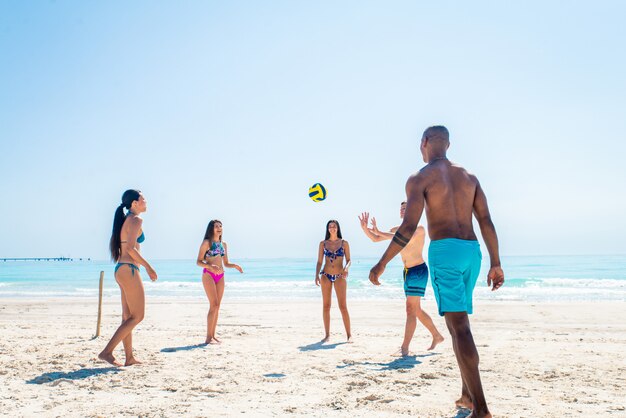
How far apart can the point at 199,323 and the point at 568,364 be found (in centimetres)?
746

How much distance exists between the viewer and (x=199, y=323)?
10797 millimetres

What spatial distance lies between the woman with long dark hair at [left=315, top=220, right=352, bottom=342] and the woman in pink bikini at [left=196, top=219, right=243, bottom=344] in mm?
1381

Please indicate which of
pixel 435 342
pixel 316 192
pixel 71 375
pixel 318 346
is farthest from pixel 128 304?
pixel 316 192

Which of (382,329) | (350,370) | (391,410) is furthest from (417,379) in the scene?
(382,329)

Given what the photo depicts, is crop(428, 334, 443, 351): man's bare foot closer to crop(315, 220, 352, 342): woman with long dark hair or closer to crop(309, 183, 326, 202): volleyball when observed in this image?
crop(315, 220, 352, 342): woman with long dark hair

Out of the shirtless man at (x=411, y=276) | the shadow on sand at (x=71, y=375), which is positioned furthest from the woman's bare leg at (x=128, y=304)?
the shirtless man at (x=411, y=276)

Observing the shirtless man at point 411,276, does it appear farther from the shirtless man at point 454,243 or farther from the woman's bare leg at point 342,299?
the shirtless man at point 454,243

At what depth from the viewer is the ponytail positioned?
5754 millimetres

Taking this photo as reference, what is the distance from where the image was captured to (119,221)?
Result: 229 inches

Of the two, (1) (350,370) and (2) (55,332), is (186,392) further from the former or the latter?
(2) (55,332)

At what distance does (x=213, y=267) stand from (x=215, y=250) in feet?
1.28

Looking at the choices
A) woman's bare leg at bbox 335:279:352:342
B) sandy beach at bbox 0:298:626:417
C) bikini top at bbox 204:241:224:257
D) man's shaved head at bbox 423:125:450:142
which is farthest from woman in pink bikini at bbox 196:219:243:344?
man's shaved head at bbox 423:125:450:142

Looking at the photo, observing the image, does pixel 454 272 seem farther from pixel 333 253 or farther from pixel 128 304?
pixel 333 253

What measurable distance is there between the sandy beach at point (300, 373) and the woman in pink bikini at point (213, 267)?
0.42m
